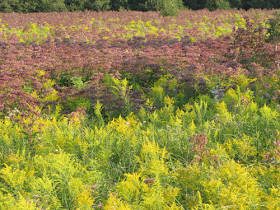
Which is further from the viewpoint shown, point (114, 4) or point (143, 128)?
point (114, 4)

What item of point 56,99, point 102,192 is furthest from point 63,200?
point 56,99

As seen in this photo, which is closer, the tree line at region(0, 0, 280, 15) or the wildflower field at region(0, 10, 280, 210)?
the wildflower field at region(0, 10, 280, 210)

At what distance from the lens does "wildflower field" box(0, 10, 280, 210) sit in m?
2.57

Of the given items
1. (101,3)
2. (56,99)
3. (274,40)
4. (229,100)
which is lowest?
(56,99)

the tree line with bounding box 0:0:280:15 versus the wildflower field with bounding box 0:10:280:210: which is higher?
the tree line with bounding box 0:0:280:15

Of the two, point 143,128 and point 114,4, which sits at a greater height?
point 114,4

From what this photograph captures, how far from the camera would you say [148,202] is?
91.6 inches

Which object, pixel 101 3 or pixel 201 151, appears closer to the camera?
pixel 201 151

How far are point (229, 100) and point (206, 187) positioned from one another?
292 centimetres

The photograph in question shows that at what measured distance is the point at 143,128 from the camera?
4590 mm

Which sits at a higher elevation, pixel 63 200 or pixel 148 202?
pixel 148 202

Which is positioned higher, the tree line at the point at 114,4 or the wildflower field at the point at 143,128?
the tree line at the point at 114,4

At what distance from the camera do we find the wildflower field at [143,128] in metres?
2.57

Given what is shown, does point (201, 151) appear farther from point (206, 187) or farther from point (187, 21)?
point (187, 21)
